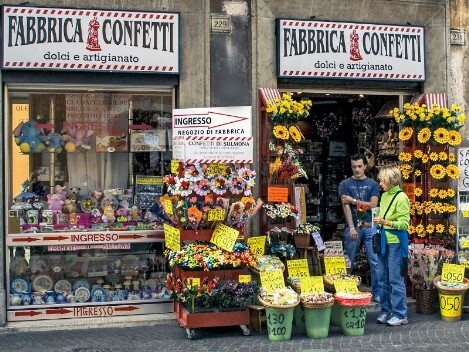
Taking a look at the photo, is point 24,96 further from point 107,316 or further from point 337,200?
point 337,200

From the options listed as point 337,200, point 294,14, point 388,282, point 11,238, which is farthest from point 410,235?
point 11,238

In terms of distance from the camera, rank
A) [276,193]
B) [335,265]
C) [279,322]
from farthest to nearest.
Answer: [335,265] < [276,193] < [279,322]

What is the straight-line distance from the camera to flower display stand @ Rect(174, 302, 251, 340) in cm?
849

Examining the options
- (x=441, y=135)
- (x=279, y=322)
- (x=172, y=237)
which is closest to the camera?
(x=279, y=322)

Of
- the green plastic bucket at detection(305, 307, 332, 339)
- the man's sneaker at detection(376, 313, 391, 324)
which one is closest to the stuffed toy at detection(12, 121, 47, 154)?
the green plastic bucket at detection(305, 307, 332, 339)

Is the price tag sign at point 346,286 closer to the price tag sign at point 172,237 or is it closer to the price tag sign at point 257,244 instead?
the price tag sign at point 257,244

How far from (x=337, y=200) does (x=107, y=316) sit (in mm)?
5013

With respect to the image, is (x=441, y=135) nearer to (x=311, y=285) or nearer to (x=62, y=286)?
(x=311, y=285)

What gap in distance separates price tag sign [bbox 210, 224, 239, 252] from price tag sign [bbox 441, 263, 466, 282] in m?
2.88

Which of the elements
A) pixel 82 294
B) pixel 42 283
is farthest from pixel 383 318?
pixel 42 283

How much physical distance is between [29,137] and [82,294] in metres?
2.12

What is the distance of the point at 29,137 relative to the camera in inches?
373

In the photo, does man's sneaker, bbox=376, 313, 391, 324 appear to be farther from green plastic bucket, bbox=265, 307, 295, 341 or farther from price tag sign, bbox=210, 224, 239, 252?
price tag sign, bbox=210, 224, 239, 252

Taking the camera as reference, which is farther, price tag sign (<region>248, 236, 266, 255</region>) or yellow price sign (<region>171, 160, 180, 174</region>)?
price tag sign (<region>248, 236, 266, 255</region>)
